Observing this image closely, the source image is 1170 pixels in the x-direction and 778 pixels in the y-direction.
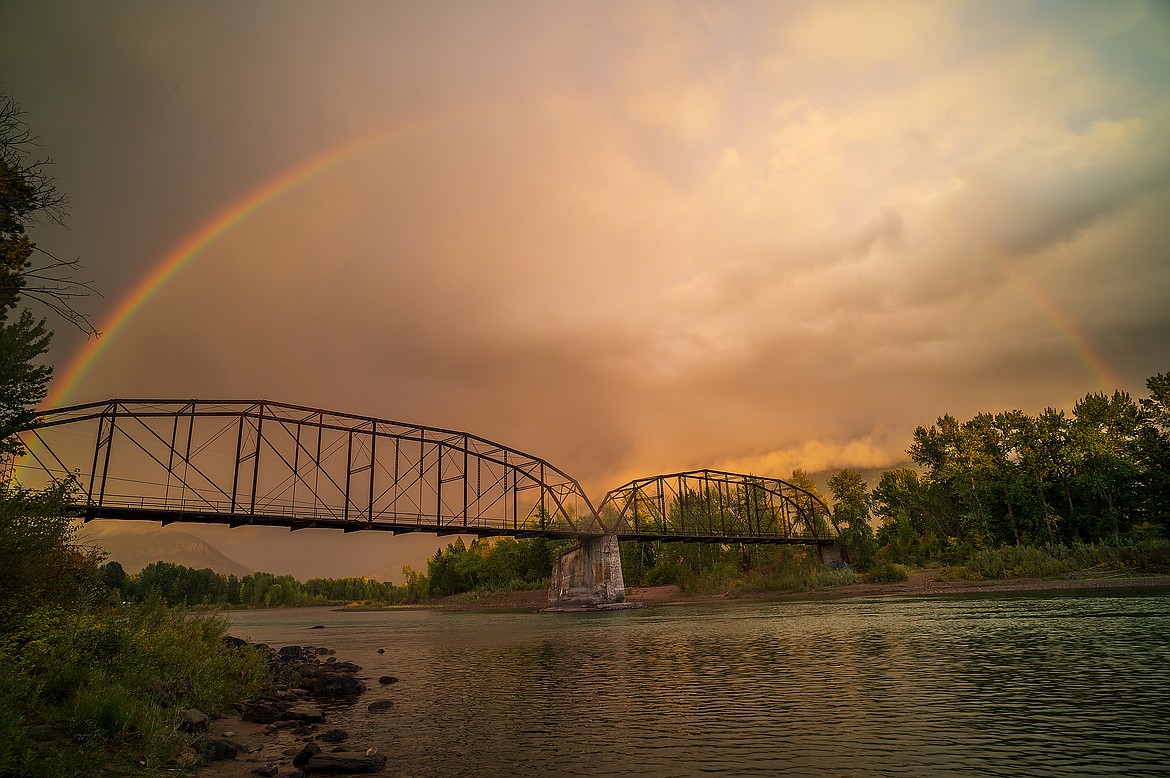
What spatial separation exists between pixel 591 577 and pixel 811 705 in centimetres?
8002

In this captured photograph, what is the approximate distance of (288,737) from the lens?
16500mm

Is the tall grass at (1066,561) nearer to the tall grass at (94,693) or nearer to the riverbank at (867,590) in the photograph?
the riverbank at (867,590)

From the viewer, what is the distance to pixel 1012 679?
1898cm

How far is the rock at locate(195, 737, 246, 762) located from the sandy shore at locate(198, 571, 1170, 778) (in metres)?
0.23

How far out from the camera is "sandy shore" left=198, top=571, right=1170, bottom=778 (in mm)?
13781

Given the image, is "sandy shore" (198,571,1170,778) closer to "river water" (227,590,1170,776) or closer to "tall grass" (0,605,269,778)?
"tall grass" (0,605,269,778)

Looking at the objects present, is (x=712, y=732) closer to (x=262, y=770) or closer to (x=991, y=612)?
(x=262, y=770)

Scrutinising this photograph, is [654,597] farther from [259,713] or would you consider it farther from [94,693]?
Result: [94,693]

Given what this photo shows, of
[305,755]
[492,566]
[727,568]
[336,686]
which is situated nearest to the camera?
[305,755]

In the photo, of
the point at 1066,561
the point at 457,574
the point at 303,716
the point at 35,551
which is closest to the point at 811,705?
the point at 303,716

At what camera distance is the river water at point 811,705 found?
12.4 m

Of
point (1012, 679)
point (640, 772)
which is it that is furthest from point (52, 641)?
point (1012, 679)

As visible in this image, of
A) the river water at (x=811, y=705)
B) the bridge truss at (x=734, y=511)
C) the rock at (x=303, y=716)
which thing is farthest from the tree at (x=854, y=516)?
the rock at (x=303, y=716)

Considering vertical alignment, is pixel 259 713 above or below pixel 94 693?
below
